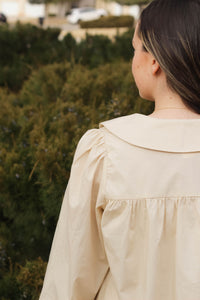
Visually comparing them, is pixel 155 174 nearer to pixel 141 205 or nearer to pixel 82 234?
pixel 141 205

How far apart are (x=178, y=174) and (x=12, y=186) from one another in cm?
182

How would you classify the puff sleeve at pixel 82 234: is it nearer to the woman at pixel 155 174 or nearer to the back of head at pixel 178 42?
the woman at pixel 155 174

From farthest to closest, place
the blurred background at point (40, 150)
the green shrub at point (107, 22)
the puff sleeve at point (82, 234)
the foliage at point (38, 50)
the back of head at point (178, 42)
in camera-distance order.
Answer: the green shrub at point (107, 22) → the foliage at point (38, 50) → the blurred background at point (40, 150) → the puff sleeve at point (82, 234) → the back of head at point (178, 42)

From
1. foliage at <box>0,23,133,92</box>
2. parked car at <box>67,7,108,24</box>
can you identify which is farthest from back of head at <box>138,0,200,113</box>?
parked car at <box>67,7,108,24</box>

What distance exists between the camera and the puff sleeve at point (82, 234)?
129 cm

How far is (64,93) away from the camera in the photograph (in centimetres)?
373

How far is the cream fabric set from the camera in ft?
3.90

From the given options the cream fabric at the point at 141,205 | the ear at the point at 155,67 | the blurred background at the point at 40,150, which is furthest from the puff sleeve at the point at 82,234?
the blurred background at the point at 40,150

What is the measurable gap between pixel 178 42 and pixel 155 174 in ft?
1.33

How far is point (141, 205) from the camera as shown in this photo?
47.8 inches

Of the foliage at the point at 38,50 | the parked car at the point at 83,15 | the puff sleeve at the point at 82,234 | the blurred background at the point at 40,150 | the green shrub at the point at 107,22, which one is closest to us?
the puff sleeve at the point at 82,234

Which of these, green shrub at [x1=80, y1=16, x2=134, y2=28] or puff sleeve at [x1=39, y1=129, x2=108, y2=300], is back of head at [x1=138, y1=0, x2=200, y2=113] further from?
green shrub at [x1=80, y1=16, x2=134, y2=28]

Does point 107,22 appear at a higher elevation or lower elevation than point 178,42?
lower

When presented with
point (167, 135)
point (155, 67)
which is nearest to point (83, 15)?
point (155, 67)
